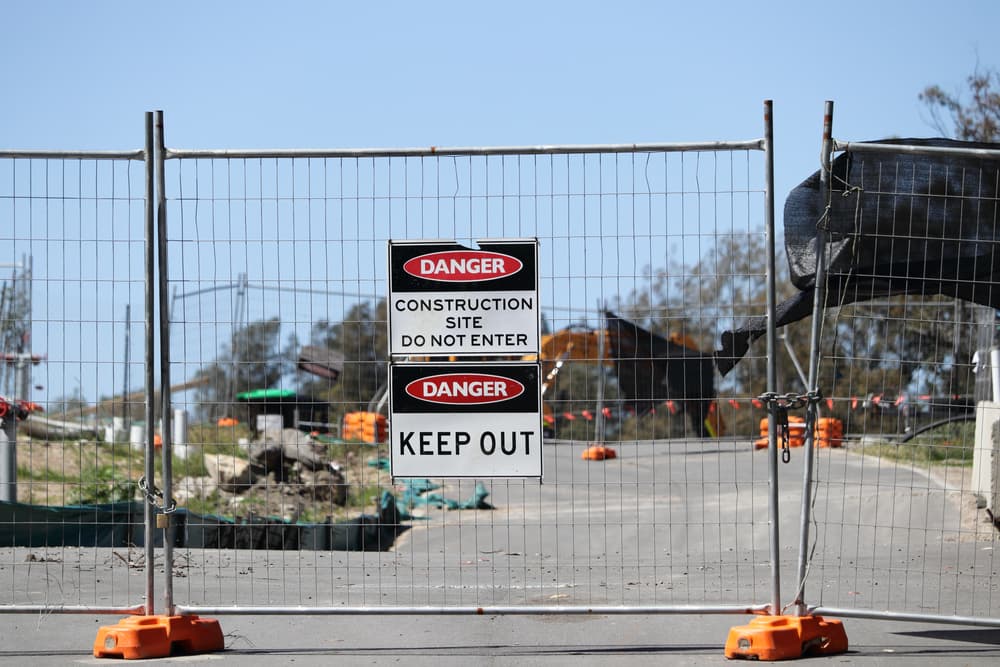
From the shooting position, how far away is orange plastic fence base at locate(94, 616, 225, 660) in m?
5.70

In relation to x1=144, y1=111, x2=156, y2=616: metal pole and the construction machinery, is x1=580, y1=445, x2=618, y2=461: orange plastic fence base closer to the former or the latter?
the construction machinery

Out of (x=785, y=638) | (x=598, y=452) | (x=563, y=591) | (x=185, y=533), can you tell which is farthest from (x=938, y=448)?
(x=598, y=452)

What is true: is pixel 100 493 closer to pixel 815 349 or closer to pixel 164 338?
pixel 164 338

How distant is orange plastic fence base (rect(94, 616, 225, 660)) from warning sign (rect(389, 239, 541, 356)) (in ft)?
5.96

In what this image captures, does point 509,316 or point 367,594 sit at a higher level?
point 509,316

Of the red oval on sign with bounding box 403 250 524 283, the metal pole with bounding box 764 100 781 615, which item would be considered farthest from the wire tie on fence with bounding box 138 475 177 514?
the metal pole with bounding box 764 100 781 615

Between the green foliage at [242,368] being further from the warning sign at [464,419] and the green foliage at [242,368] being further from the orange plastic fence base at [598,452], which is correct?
the orange plastic fence base at [598,452]

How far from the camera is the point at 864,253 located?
6.07 meters

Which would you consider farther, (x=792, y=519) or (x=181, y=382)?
(x=792, y=519)

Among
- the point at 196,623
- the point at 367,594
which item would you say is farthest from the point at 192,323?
the point at 367,594

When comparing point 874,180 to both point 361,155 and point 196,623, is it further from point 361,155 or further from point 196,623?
point 196,623

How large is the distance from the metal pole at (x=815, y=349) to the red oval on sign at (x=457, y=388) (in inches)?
64.6

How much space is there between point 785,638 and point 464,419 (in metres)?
2.00

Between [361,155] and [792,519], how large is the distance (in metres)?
8.54
